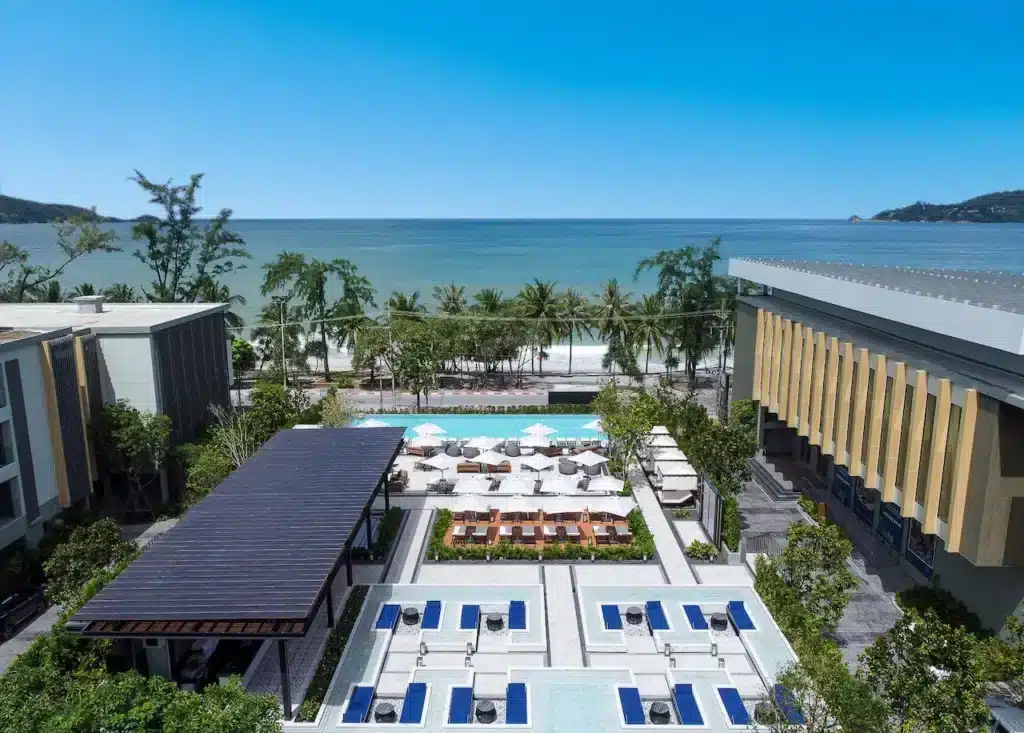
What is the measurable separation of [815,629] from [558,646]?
19.9 ft

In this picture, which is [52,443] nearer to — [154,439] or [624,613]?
[154,439]

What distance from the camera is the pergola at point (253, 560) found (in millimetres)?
13945

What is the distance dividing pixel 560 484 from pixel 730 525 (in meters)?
6.15

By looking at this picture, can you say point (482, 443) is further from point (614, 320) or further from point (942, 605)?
point (614, 320)

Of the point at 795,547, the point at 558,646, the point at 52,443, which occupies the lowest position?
the point at 558,646

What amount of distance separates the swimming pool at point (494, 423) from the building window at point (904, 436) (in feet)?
54.3

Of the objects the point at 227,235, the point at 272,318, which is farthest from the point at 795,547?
the point at 227,235

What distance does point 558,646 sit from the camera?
17828mm

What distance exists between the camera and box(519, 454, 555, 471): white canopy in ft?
95.5

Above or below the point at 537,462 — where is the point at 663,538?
below

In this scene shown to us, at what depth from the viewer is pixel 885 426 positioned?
20.2 m

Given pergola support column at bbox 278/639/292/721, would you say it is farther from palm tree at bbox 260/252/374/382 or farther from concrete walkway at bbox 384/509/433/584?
palm tree at bbox 260/252/374/382

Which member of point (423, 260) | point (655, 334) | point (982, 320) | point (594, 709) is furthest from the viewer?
point (423, 260)

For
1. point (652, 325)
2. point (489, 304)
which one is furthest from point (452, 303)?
point (652, 325)
